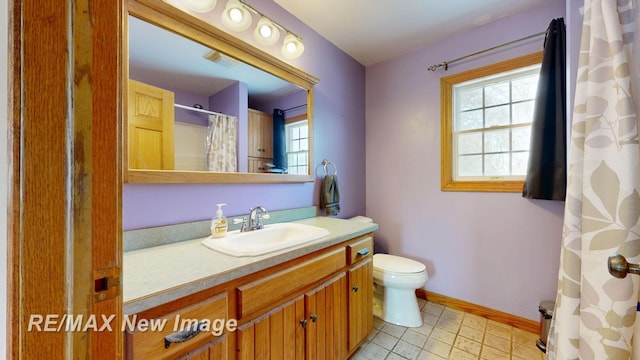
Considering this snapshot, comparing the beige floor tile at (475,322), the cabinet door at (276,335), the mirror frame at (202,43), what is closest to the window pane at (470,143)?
the beige floor tile at (475,322)

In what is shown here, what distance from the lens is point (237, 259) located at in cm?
98

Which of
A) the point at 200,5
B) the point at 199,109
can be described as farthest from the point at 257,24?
the point at 199,109

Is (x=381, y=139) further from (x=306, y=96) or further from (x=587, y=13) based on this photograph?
(x=587, y=13)

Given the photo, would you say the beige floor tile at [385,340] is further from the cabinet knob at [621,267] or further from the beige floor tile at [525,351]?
the cabinet knob at [621,267]

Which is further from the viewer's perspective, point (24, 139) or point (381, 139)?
point (381, 139)

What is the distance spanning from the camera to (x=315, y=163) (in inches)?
81.4

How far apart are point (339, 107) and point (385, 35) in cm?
70

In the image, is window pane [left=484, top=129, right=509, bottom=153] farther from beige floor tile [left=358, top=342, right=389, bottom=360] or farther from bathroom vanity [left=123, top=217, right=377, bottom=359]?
beige floor tile [left=358, top=342, right=389, bottom=360]

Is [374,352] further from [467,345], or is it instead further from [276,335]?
[276,335]

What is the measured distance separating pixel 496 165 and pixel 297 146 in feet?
5.39

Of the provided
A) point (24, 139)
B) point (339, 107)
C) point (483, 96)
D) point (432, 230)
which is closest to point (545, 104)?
point (483, 96)

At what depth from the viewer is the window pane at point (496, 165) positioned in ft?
6.53

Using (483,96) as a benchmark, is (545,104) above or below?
below

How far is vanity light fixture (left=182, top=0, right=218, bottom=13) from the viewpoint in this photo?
1.30 m
